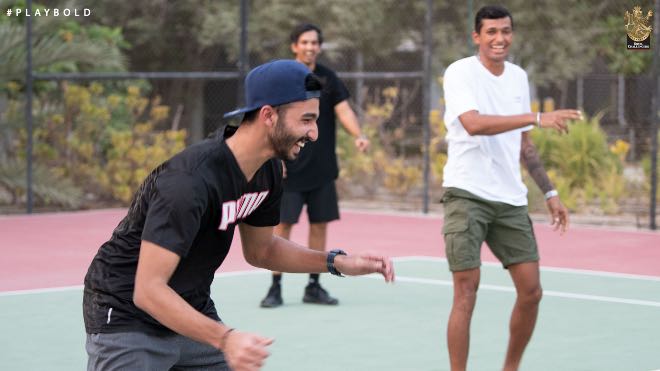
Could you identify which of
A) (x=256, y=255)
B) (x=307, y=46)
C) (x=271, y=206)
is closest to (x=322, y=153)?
(x=307, y=46)

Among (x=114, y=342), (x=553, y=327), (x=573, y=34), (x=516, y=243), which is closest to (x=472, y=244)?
(x=516, y=243)

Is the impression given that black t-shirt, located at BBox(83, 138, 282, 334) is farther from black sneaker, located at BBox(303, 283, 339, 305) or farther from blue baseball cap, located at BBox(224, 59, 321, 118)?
black sneaker, located at BBox(303, 283, 339, 305)

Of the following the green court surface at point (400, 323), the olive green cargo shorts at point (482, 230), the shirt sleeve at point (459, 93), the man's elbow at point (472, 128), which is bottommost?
the green court surface at point (400, 323)

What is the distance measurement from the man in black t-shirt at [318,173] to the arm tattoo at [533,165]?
2.57 m

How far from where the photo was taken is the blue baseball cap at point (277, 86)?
409cm

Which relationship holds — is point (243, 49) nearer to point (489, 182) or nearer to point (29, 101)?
point (29, 101)

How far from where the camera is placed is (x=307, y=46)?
9.23 metres

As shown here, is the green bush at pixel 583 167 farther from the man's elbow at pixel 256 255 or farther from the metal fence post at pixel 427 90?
the man's elbow at pixel 256 255

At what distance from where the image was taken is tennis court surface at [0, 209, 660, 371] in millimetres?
7383

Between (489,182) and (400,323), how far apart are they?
2180 mm

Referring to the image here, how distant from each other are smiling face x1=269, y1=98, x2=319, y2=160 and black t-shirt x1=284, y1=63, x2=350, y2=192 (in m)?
5.24

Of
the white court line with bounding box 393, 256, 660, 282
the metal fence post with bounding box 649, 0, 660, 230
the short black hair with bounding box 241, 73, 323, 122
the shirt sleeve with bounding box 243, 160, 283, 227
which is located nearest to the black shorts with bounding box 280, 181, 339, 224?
the white court line with bounding box 393, 256, 660, 282

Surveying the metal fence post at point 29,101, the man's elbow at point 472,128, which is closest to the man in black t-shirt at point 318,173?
the man's elbow at point 472,128

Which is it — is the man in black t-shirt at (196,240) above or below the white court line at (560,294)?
above
